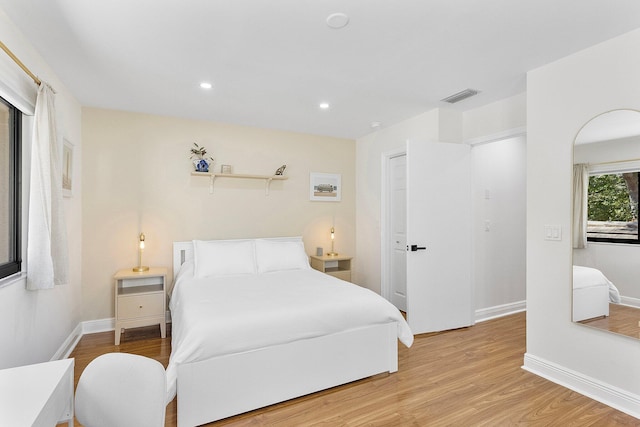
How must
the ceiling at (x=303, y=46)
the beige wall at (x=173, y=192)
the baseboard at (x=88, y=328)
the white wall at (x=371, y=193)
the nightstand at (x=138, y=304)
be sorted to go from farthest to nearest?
the white wall at (x=371, y=193)
the beige wall at (x=173, y=192)
the nightstand at (x=138, y=304)
the baseboard at (x=88, y=328)
the ceiling at (x=303, y=46)

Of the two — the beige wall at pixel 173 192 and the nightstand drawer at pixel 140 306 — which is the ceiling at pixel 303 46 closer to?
the beige wall at pixel 173 192

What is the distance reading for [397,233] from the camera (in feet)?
14.7

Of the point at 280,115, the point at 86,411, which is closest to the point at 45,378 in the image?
the point at 86,411

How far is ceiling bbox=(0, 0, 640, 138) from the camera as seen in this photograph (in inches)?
75.9

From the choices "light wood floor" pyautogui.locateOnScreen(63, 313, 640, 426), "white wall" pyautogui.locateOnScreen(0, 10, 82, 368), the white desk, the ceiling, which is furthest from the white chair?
the ceiling

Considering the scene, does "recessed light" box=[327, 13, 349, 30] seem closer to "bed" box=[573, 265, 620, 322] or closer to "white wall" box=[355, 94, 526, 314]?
"white wall" box=[355, 94, 526, 314]

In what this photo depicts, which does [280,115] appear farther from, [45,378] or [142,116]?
[45,378]

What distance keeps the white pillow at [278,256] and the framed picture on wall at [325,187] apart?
105 centimetres

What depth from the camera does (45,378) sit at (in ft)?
4.04

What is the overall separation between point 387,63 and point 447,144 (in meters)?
1.43

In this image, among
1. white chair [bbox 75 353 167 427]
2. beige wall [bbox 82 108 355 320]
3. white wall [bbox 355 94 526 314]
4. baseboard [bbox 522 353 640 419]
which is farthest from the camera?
beige wall [bbox 82 108 355 320]

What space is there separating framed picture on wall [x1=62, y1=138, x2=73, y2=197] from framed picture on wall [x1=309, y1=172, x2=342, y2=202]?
2.80 metres

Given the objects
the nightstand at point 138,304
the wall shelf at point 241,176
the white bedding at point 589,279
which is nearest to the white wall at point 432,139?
the wall shelf at point 241,176

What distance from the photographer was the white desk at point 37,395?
1017mm
